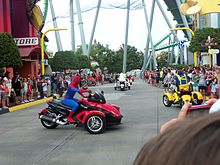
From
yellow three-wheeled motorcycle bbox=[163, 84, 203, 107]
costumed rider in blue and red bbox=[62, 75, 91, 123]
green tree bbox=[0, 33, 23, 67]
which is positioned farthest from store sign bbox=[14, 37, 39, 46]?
costumed rider in blue and red bbox=[62, 75, 91, 123]

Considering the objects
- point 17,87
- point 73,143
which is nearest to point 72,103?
point 73,143

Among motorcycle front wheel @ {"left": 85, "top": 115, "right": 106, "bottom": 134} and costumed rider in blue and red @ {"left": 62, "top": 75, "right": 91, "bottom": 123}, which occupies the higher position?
costumed rider in blue and red @ {"left": 62, "top": 75, "right": 91, "bottom": 123}

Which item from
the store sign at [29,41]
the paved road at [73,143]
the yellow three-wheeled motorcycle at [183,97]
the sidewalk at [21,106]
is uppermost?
the store sign at [29,41]

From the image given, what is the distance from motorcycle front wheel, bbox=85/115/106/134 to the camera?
9000mm

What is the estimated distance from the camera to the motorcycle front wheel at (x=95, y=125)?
29.5 feet

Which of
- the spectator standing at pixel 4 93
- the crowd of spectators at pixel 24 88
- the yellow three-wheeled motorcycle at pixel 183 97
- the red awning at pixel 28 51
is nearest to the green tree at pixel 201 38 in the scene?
the crowd of spectators at pixel 24 88

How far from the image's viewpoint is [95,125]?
9.01m

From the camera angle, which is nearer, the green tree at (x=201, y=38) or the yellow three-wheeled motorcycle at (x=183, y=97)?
the yellow three-wheeled motorcycle at (x=183, y=97)

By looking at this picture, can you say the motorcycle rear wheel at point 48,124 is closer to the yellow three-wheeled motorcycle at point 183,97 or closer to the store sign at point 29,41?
the yellow three-wheeled motorcycle at point 183,97

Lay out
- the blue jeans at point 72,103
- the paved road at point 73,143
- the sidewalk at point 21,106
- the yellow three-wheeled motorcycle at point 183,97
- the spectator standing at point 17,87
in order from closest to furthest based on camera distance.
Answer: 1. the paved road at point 73,143
2. the blue jeans at point 72,103
3. the yellow three-wheeled motorcycle at point 183,97
4. the sidewalk at point 21,106
5. the spectator standing at point 17,87

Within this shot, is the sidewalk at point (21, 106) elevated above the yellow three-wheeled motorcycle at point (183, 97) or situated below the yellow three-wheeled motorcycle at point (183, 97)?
below

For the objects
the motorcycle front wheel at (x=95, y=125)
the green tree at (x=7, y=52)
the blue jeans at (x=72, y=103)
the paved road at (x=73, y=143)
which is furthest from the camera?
the green tree at (x=7, y=52)

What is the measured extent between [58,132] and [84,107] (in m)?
0.92

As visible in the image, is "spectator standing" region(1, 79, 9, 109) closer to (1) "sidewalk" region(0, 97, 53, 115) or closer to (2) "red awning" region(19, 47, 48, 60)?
(1) "sidewalk" region(0, 97, 53, 115)
